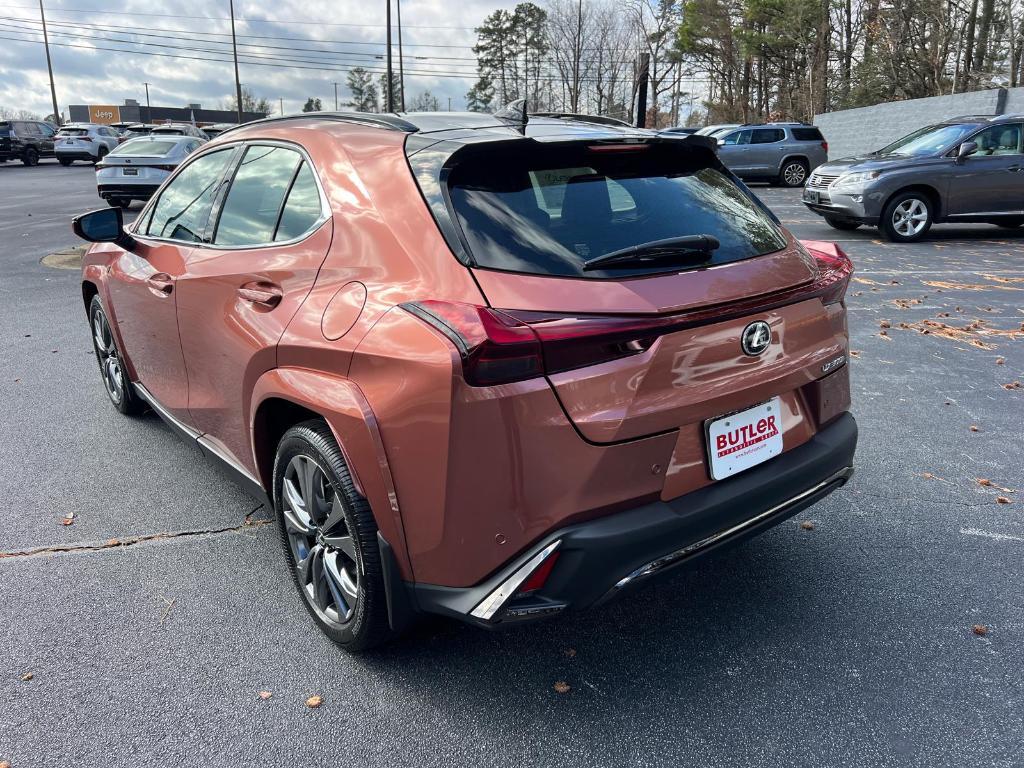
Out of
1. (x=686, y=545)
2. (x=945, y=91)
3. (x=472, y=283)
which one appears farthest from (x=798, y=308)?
(x=945, y=91)

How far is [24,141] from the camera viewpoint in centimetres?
→ 3538

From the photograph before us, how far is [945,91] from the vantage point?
2689 centimetres

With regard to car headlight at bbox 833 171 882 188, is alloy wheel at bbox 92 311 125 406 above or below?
below

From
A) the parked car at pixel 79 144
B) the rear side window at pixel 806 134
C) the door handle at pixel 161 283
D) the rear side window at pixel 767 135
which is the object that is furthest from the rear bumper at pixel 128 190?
the parked car at pixel 79 144

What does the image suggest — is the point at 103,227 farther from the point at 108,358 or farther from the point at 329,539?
the point at 329,539

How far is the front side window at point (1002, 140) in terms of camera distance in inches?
461

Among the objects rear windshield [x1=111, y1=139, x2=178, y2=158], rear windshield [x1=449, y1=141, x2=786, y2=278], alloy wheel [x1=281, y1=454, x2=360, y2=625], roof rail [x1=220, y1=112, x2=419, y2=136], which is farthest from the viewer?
rear windshield [x1=111, y1=139, x2=178, y2=158]

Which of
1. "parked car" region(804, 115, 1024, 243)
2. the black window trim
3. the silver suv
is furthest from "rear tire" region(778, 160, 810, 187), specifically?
the black window trim

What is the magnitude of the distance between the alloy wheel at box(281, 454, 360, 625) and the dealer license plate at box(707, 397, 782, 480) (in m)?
1.16

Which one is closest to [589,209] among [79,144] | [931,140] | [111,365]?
[111,365]

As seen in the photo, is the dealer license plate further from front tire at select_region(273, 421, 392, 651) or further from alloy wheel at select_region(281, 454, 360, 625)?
alloy wheel at select_region(281, 454, 360, 625)

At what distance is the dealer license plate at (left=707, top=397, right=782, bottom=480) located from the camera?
7.46 feet

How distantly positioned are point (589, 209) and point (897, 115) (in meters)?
27.1

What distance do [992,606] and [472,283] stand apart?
2334 millimetres
